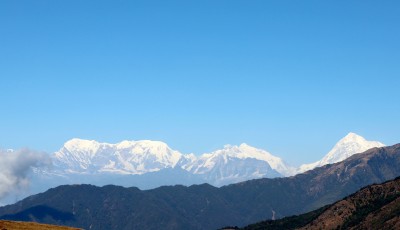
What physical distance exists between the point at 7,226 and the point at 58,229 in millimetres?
15264

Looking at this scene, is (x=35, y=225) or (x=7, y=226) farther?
(x=35, y=225)

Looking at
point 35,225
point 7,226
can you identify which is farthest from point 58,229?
point 7,226

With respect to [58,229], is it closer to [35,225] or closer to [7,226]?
[35,225]

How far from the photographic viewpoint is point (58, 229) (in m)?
149

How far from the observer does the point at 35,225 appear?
14900cm

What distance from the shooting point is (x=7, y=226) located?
138 metres

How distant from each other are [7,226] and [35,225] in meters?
12.0

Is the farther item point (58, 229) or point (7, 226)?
point (58, 229)

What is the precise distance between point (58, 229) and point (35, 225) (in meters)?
6.30
